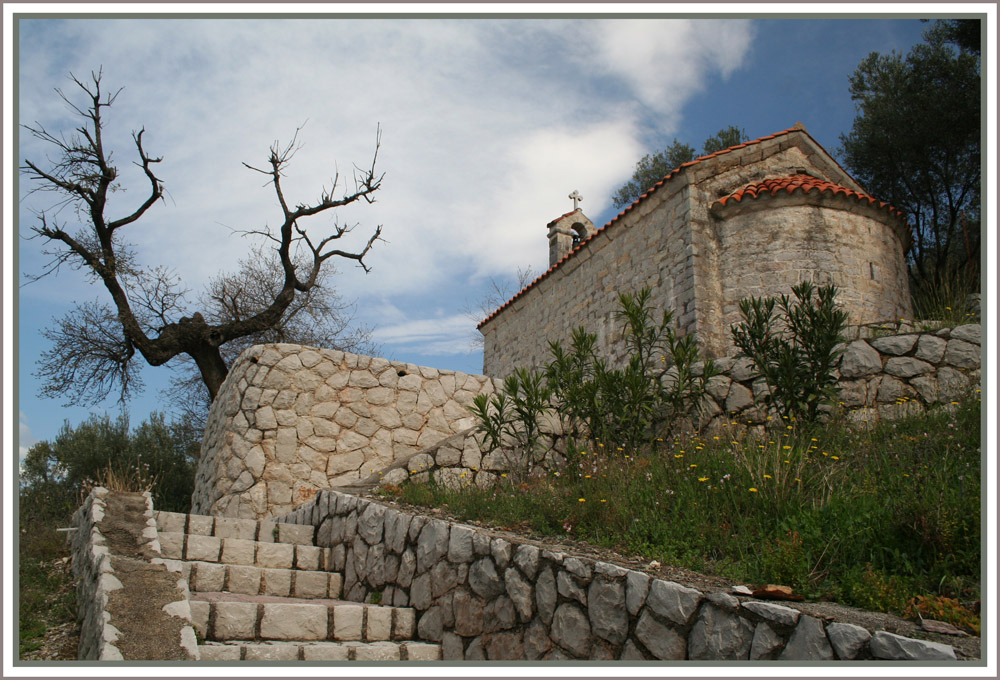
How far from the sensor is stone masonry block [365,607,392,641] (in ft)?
14.9

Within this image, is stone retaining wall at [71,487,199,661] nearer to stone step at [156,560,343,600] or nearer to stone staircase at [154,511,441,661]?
stone staircase at [154,511,441,661]

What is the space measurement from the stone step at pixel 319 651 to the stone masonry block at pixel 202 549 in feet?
5.23

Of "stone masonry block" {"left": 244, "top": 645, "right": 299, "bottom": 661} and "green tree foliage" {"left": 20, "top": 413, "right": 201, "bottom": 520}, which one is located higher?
"green tree foliage" {"left": 20, "top": 413, "right": 201, "bottom": 520}

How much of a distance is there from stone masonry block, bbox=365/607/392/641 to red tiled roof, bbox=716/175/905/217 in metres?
8.14

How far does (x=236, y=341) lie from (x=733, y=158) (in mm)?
11870

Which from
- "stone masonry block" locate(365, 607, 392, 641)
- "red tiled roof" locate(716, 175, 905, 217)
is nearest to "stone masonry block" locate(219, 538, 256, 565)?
"stone masonry block" locate(365, 607, 392, 641)

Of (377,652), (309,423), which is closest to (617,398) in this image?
(377,652)

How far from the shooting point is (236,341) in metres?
16.1

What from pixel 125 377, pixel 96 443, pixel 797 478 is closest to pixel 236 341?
pixel 125 377

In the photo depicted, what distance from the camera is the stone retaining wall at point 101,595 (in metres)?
3.41

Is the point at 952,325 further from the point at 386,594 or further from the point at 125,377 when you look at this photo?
the point at 125,377

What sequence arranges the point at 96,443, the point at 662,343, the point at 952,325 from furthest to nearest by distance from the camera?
the point at 96,443 < the point at 662,343 < the point at 952,325

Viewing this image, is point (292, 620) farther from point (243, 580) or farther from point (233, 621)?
point (243, 580)

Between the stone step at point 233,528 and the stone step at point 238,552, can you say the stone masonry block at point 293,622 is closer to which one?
the stone step at point 238,552
